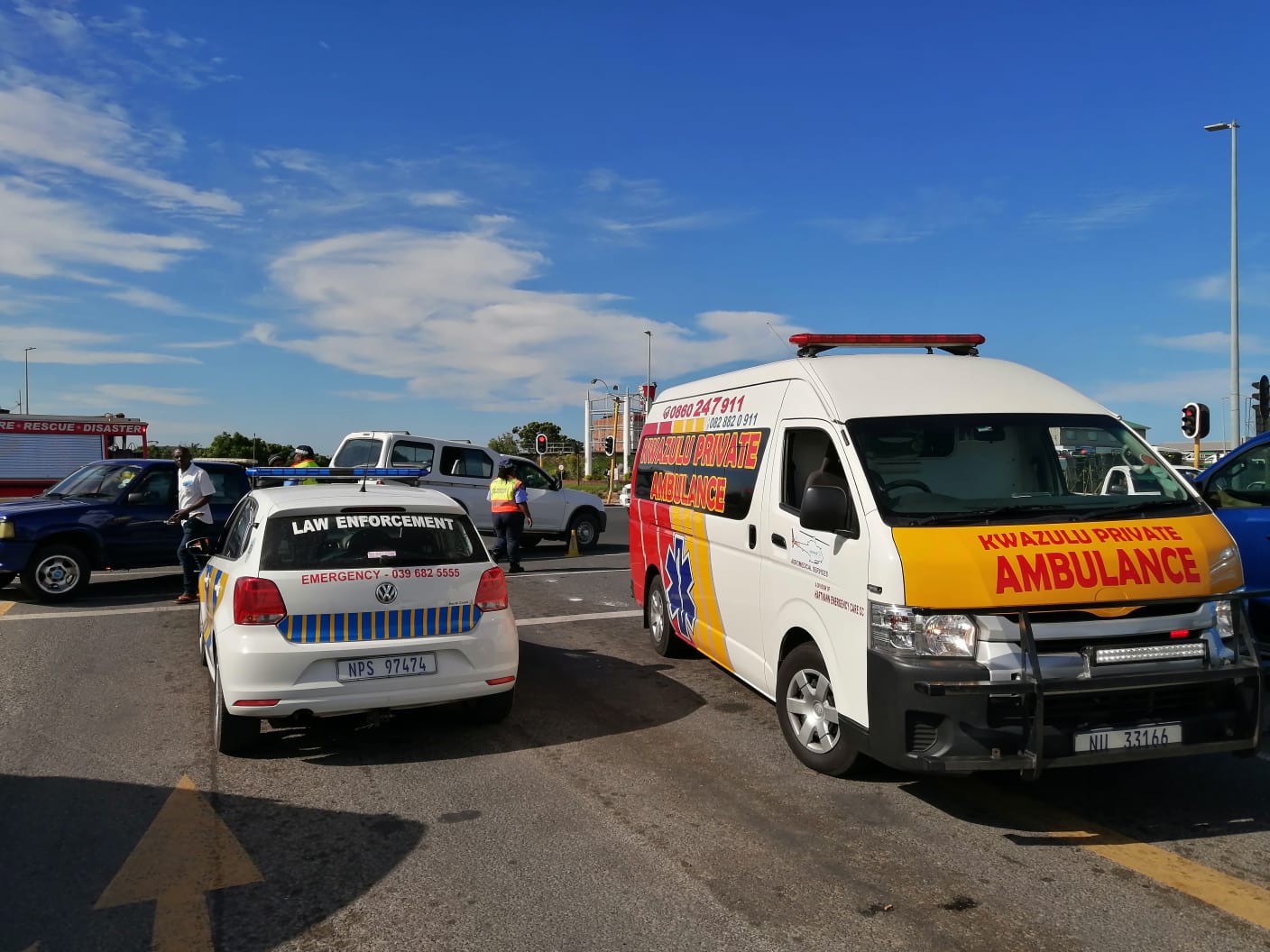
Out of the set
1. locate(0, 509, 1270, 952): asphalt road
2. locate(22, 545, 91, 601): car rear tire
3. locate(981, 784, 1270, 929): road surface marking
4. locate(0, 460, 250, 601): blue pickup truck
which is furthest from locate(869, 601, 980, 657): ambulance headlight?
locate(22, 545, 91, 601): car rear tire

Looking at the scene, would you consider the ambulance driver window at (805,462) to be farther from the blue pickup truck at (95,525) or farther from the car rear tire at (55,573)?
the car rear tire at (55,573)

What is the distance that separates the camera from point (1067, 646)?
423cm

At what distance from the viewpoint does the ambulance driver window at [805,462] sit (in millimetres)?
5277

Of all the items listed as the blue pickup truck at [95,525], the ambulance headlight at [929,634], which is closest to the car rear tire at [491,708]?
the ambulance headlight at [929,634]

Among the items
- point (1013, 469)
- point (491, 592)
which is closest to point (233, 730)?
point (491, 592)

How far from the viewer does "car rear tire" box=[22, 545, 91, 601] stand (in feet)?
35.9

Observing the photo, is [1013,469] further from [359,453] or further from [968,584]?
[359,453]

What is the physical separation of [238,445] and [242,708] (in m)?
64.6

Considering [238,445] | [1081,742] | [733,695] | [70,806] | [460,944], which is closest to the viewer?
[460,944]

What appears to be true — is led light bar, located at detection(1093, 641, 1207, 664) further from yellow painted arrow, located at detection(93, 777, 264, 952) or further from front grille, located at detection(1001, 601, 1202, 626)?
yellow painted arrow, located at detection(93, 777, 264, 952)

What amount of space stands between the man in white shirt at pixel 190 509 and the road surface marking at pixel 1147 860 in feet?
30.8

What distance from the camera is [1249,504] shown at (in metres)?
6.96

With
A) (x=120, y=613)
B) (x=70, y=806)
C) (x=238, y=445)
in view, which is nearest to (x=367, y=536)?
(x=70, y=806)

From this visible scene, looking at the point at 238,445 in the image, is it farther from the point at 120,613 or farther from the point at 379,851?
the point at 379,851
